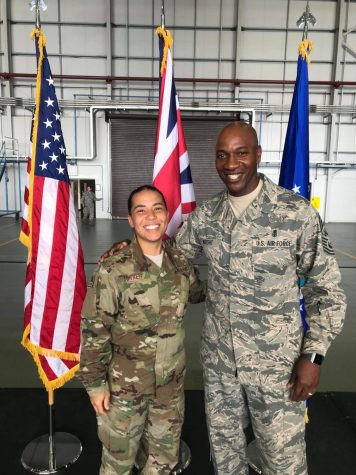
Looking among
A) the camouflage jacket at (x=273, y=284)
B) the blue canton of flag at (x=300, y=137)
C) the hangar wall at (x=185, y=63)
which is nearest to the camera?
the camouflage jacket at (x=273, y=284)

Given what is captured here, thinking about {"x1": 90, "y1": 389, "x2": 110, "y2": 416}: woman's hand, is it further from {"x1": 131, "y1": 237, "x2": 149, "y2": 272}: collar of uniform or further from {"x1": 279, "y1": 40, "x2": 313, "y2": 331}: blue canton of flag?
{"x1": 279, "y1": 40, "x2": 313, "y2": 331}: blue canton of flag

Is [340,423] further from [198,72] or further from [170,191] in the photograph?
[198,72]

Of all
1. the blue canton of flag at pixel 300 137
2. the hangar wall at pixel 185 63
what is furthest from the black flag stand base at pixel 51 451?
the hangar wall at pixel 185 63

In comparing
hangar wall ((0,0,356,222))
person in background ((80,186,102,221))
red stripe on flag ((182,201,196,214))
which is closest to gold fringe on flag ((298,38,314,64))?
red stripe on flag ((182,201,196,214))

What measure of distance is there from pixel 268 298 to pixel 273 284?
0.21ft

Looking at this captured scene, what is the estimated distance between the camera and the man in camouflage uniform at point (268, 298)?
1443mm

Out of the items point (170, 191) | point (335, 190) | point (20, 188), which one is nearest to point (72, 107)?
point (20, 188)

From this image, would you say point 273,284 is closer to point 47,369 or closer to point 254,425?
point 254,425

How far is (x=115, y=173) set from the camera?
13.3m

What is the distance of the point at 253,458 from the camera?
2061 millimetres

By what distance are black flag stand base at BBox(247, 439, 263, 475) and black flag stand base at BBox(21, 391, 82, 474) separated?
102 cm

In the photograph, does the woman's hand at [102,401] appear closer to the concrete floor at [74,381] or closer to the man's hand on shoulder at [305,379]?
the man's hand on shoulder at [305,379]

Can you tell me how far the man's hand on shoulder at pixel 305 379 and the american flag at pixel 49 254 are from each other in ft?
4.14

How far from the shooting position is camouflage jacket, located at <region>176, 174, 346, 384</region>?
56.5 inches
